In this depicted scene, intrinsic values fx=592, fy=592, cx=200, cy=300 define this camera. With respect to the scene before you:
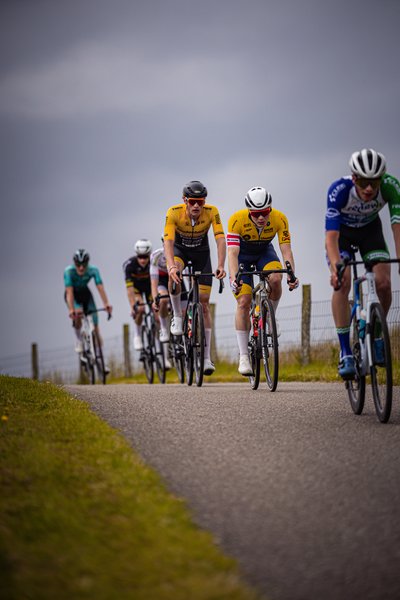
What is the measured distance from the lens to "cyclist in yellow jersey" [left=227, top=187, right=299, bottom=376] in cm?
797

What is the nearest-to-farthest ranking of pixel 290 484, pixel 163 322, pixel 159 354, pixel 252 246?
pixel 290 484 < pixel 252 246 < pixel 163 322 < pixel 159 354

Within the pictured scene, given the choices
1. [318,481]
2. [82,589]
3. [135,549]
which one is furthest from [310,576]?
[318,481]

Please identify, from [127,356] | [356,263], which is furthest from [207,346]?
[127,356]

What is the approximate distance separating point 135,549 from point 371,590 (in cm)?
92

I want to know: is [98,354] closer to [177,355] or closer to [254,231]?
[177,355]

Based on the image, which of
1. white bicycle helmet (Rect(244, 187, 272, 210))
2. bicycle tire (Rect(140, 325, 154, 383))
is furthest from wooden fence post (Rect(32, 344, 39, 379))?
white bicycle helmet (Rect(244, 187, 272, 210))

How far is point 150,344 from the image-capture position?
42.5ft

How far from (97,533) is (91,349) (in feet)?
37.7

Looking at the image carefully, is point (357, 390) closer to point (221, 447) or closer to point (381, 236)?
point (381, 236)

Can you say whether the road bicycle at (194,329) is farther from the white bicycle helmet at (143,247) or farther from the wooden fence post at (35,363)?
the wooden fence post at (35,363)

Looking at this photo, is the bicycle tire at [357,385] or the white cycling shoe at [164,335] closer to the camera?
the bicycle tire at [357,385]

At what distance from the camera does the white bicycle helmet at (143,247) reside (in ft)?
43.5

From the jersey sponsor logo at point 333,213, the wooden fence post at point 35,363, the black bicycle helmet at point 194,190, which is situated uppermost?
the black bicycle helmet at point 194,190

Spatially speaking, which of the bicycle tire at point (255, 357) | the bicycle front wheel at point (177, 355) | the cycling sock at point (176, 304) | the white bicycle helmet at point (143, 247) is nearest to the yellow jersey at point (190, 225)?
the cycling sock at point (176, 304)
